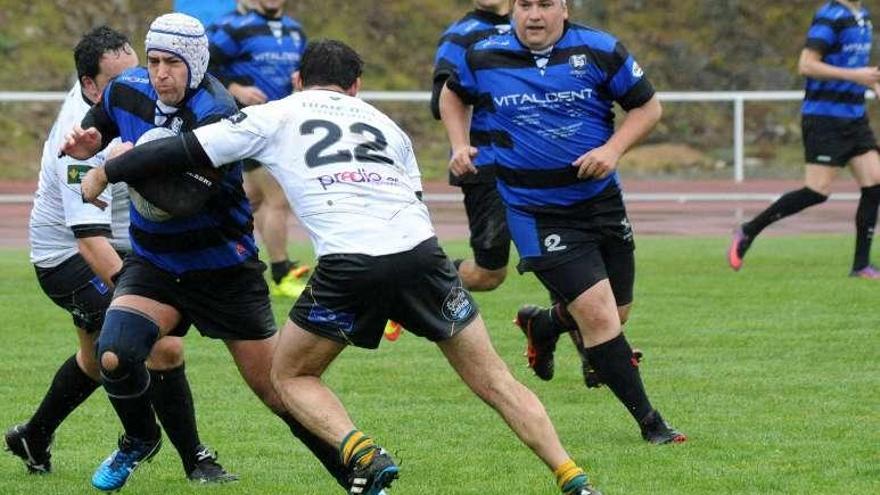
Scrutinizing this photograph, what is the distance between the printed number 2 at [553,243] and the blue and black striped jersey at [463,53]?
6.10 feet

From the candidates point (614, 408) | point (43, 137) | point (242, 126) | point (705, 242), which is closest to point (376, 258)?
point (242, 126)

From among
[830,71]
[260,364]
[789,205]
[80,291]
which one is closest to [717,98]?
[789,205]

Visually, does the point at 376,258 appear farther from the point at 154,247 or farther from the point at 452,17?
the point at 452,17

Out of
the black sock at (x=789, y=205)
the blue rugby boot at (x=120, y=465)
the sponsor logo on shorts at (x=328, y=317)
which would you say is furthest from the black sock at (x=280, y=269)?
the sponsor logo on shorts at (x=328, y=317)

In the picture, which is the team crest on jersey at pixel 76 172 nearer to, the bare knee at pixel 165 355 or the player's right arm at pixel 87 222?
the player's right arm at pixel 87 222

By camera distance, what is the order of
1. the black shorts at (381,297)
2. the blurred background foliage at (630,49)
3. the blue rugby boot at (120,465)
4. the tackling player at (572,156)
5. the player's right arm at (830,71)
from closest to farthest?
1. the black shorts at (381,297)
2. the blue rugby boot at (120,465)
3. the tackling player at (572,156)
4. the player's right arm at (830,71)
5. the blurred background foliage at (630,49)

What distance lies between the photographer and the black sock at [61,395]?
705 cm

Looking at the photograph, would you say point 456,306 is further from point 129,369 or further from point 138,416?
point 138,416

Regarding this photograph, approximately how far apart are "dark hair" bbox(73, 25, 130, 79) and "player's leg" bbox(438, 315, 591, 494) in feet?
6.61

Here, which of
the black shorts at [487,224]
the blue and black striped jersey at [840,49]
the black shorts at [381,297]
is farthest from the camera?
the blue and black striped jersey at [840,49]

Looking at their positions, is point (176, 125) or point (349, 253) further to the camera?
point (176, 125)

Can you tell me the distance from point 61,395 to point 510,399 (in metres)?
2.13

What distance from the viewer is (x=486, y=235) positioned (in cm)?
973

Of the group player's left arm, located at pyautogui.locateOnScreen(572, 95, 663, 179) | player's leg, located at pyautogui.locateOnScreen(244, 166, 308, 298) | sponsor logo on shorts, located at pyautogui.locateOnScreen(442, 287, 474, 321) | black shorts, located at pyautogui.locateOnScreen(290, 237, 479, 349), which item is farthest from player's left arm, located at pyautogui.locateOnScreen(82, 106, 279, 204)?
player's leg, located at pyautogui.locateOnScreen(244, 166, 308, 298)
